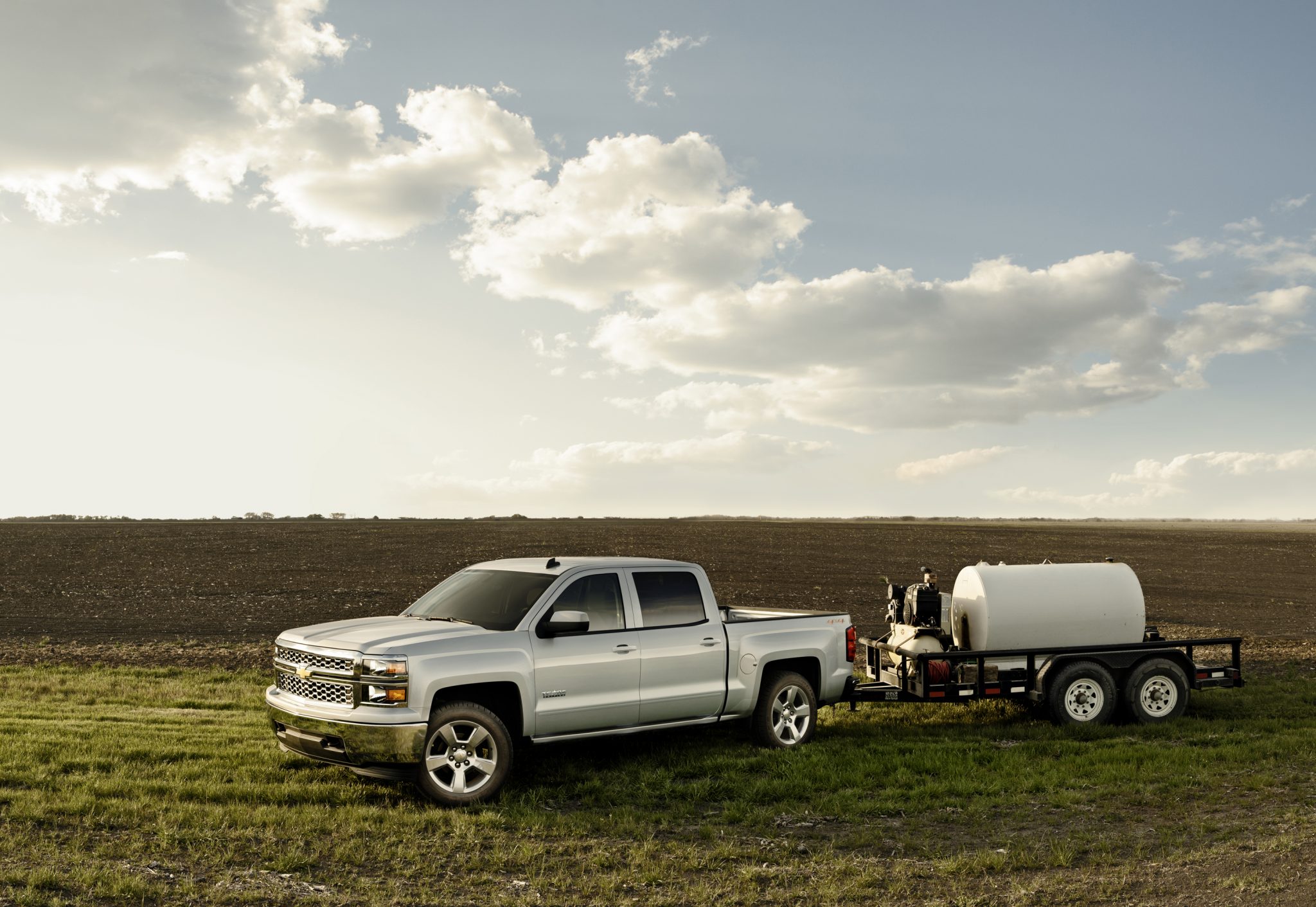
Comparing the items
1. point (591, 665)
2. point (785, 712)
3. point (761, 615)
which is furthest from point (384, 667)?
point (761, 615)

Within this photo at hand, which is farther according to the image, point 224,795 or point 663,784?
point 663,784

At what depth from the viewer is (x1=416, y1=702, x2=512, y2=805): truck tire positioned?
326 inches

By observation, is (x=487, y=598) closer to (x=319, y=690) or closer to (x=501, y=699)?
(x=501, y=699)

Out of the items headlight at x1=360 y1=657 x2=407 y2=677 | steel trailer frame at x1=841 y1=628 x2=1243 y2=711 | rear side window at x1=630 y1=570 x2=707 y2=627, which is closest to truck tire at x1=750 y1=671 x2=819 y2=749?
steel trailer frame at x1=841 y1=628 x2=1243 y2=711

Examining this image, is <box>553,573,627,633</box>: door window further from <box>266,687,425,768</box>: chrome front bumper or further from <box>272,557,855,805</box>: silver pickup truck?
<box>266,687,425,768</box>: chrome front bumper

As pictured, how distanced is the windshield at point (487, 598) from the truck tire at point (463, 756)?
3.03ft

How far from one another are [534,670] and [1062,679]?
7040 millimetres

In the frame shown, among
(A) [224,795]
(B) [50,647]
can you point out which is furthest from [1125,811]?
(B) [50,647]

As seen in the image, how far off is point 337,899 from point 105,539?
52379 mm

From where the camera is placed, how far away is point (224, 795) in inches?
338

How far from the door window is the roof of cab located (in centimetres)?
13

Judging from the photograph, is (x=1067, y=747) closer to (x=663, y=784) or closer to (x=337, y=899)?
(x=663, y=784)

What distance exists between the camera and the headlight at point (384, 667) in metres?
8.20

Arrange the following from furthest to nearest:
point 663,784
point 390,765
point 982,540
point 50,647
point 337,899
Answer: point 982,540 → point 50,647 → point 663,784 → point 390,765 → point 337,899
